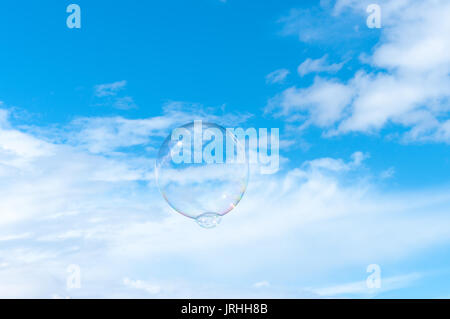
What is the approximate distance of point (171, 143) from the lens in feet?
51.0
